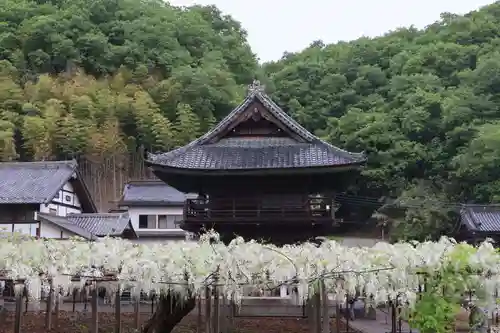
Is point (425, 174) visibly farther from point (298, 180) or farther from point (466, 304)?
point (466, 304)

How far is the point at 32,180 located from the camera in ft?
92.4

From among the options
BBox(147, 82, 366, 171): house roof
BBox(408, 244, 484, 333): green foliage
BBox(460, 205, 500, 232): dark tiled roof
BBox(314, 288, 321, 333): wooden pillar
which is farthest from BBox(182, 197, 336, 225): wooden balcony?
BBox(460, 205, 500, 232): dark tiled roof

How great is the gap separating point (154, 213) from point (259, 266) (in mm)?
28381

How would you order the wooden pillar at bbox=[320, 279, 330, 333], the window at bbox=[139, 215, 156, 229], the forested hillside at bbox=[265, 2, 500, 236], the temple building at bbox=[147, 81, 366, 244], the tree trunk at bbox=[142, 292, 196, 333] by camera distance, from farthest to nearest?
1. the window at bbox=[139, 215, 156, 229]
2. the forested hillside at bbox=[265, 2, 500, 236]
3. the temple building at bbox=[147, 81, 366, 244]
4. the tree trunk at bbox=[142, 292, 196, 333]
5. the wooden pillar at bbox=[320, 279, 330, 333]

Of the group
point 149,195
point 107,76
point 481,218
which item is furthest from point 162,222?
point 481,218

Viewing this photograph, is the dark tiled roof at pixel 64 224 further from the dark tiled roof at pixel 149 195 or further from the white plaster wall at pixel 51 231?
the dark tiled roof at pixel 149 195

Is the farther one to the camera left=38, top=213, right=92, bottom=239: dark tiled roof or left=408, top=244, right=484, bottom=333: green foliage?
left=38, top=213, right=92, bottom=239: dark tiled roof

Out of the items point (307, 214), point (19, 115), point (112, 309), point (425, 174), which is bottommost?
point (112, 309)

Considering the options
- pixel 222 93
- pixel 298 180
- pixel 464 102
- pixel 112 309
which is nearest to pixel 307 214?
pixel 298 180

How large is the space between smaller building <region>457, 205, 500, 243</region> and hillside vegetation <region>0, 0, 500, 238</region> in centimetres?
310

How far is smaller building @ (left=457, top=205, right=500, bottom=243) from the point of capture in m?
27.9

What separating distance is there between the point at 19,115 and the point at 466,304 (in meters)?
37.6

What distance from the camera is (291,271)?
898cm

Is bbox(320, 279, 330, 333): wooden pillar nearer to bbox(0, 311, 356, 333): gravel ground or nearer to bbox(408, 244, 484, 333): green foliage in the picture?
bbox(408, 244, 484, 333): green foliage
